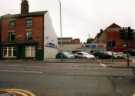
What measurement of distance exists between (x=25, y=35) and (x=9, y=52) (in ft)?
15.5

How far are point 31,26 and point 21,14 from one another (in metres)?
3.64

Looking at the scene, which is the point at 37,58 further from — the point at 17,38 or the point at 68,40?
the point at 68,40

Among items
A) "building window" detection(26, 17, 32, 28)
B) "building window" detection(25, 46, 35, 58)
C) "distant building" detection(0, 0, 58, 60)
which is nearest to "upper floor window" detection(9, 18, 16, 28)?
"distant building" detection(0, 0, 58, 60)

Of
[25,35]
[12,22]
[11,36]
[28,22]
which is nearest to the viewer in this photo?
[25,35]

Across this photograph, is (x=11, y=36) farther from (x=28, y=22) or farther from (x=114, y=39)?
(x=114, y=39)

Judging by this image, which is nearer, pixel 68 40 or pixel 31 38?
pixel 31 38

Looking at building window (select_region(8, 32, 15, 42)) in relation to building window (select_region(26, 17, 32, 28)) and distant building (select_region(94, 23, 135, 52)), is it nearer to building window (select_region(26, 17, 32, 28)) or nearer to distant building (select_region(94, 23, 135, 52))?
building window (select_region(26, 17, 32, 28))

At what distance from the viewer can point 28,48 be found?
49875 mm

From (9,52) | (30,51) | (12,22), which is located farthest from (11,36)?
(30,51)

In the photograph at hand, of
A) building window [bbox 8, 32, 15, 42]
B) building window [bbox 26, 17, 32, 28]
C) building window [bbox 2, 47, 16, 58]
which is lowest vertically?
building window [bbox 2, 47, 16, 58]

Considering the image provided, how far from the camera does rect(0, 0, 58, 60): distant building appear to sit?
4944cm

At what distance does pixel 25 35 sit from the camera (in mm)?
50688

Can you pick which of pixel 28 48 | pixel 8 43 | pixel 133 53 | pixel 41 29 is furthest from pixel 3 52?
pixel 133 53

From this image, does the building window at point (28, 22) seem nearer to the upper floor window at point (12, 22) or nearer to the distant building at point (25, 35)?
the distant building at point (25, 35)
